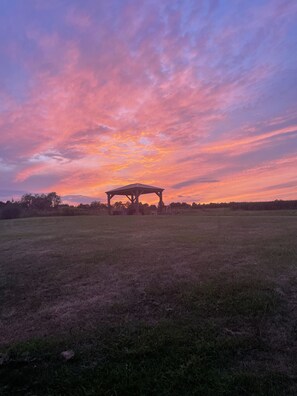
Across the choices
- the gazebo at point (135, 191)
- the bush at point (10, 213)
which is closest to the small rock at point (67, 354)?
the gazebo at point (135, 191)

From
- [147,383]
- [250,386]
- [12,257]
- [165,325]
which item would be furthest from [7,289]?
[250,386]

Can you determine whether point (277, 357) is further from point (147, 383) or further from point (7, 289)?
point (7, 289)

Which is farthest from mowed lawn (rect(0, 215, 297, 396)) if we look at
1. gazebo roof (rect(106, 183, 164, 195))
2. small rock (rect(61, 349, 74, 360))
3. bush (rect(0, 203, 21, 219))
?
bush (rect(0, 203, 21, 219))

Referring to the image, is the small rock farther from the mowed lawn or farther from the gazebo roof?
the gazebo roof

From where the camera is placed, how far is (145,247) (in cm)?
703

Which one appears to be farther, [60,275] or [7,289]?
[60,275]

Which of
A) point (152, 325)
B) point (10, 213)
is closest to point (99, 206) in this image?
point (10, 213)

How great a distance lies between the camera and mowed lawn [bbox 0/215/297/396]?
7.12ft

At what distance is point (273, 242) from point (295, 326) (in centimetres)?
445

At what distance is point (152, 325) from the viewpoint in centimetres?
303

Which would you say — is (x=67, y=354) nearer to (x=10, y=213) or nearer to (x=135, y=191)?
(x=135, y=191)

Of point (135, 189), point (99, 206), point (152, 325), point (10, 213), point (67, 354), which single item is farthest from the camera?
point (99, 206)

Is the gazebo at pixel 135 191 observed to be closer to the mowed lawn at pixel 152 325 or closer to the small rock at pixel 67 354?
the mowed lawn at pixel 152 325

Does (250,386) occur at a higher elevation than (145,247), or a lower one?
lower
